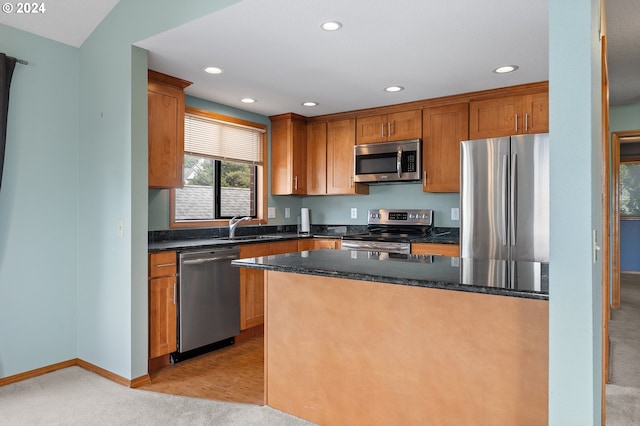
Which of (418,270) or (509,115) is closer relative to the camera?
(418,270)

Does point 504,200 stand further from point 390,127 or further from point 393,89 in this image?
point 390,127

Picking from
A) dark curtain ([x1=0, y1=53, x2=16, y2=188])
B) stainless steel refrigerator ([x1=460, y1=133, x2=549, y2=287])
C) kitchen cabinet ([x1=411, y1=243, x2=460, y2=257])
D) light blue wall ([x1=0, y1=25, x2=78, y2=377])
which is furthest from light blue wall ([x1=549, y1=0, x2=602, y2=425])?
light blue wall ([x1=0, y1=25, x2=78, y2=377])

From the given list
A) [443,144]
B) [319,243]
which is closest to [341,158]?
[319,243]

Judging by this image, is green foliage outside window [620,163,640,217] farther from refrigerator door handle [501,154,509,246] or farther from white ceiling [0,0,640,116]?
refrigerator door handle [501,154,509,246]

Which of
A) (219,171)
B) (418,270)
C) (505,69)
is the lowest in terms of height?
(418,270)

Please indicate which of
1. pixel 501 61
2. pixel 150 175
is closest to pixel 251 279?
pixel 150 175

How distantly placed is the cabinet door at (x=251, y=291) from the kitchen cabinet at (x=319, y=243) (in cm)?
54

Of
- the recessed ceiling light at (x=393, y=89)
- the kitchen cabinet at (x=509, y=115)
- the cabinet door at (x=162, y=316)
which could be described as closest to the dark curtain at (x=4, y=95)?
the cabinet door at (x=162, y=316)

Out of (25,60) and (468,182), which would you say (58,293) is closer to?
(25,60)

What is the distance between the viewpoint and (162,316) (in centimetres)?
318

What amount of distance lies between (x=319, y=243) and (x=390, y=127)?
1.41 metres

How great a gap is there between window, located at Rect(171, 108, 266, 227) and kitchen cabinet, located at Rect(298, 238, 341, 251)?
0.66 meters

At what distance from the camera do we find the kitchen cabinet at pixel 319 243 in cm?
444

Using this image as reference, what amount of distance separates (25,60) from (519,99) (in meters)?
3.80
